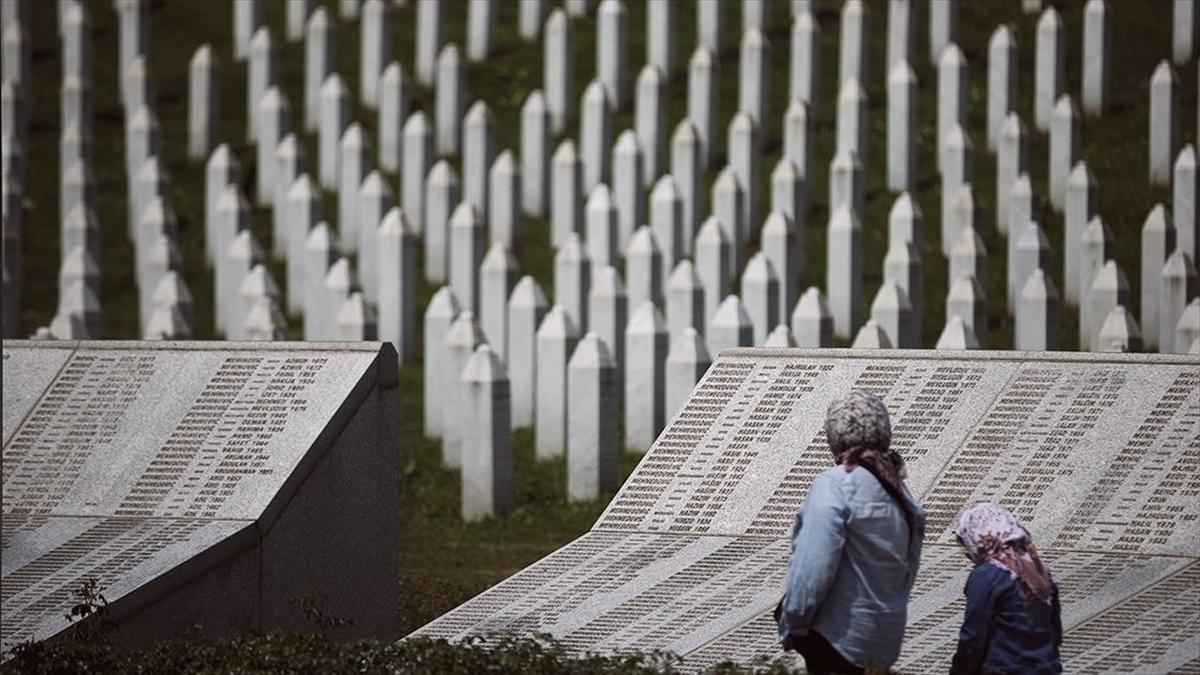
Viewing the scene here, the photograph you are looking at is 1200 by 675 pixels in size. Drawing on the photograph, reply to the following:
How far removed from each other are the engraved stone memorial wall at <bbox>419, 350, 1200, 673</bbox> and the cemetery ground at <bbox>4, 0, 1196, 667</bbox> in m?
4.87

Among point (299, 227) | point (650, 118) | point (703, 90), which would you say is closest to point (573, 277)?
point (299, 227)

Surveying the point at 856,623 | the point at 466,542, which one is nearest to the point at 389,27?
the point at 466,542

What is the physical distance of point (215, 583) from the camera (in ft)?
32.7

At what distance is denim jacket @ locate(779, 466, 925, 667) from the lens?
6867mm

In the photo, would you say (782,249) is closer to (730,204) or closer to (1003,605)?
(730,204)

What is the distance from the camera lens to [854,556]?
696 cm

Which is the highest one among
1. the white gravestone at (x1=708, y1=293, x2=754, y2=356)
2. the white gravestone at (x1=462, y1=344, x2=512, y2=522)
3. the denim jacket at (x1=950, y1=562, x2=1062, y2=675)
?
the denim jacket at (x1=950, y1=562, x2=1062, y2=675)

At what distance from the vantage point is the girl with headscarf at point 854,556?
689 centimetres

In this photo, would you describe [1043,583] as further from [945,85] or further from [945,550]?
[945,85]

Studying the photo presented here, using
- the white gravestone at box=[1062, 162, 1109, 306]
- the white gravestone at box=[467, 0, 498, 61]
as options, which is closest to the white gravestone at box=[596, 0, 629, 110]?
the white gravestone at box=[467, 0, 498, 61]

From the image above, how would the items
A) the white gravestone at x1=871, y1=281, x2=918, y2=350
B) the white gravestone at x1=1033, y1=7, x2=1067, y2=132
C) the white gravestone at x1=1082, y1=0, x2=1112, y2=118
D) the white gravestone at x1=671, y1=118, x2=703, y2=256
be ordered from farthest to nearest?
the white gravestone at x1=1082, y1=0, x2=1112, y2=118 < the white gravestone at x1=1033, y1=7, x2=1067, y2=132 < the white gravestone at x1=671, y1=118, x2=703, y2=256 < the white gravestone at x1=871, y1=281, x2=918, y2=350

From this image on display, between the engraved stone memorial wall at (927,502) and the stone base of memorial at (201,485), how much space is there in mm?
1277

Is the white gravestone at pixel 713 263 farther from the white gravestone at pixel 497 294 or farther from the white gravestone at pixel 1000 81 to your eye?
the white gravestone at pixel 1000 81

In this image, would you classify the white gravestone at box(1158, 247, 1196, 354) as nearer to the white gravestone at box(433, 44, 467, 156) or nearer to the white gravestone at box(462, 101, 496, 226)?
the white gravestone at box(462, 101, 496, 226)
